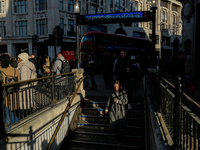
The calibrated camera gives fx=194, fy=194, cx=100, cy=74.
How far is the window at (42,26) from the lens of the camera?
101 ft

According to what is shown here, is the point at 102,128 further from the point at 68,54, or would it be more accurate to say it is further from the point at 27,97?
the point at 68,54

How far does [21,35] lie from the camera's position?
104 feet

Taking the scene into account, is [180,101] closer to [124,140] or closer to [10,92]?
[10,92]

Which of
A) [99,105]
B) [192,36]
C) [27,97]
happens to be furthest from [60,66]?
[192,36]

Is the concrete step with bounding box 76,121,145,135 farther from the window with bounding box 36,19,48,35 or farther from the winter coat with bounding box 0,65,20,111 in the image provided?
the window with bounding box 36,19,48,35

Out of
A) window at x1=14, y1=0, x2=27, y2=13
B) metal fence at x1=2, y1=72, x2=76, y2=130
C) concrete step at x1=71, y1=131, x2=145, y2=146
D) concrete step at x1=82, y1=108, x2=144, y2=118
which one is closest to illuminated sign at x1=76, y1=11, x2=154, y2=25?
concrete step at x1=82, y1=108, x2=144, y2=118

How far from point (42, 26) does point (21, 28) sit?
12.0ft

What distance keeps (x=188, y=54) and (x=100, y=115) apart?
10830mm

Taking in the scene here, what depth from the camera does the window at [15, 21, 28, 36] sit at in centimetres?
3159

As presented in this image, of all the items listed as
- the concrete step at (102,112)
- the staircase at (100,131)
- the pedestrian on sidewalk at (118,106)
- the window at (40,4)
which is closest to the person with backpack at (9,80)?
the pedestrian on sidewalk at (118,106)

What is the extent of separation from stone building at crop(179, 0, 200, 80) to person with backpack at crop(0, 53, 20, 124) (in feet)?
43.9

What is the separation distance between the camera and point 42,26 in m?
31.1

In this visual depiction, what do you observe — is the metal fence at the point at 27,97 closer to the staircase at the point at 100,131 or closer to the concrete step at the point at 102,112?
the concrete step at the point at 102,112

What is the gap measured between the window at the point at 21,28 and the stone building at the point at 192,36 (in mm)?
24693
